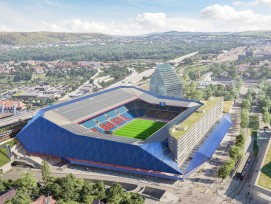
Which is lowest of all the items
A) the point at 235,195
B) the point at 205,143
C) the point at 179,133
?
the point at 235,195

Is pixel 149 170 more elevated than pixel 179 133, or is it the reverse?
pixel 179 133

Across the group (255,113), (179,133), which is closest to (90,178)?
(179,133)

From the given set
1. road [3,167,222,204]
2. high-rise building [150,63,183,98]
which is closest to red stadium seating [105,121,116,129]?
road [3,167,222,204]

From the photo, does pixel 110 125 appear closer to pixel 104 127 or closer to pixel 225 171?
pixel 104 127

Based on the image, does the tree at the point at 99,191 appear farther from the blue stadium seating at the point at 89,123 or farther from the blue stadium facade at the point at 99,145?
the blue stadium seating at the point at 89,123

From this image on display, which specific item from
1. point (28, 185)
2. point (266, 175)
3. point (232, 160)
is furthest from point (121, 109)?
point (266, 175)

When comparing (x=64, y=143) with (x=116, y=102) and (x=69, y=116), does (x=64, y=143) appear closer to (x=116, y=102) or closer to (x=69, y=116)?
(x=69, y=116)

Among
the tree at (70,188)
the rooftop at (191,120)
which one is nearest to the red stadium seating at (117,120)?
the rooftop at (191,120)
